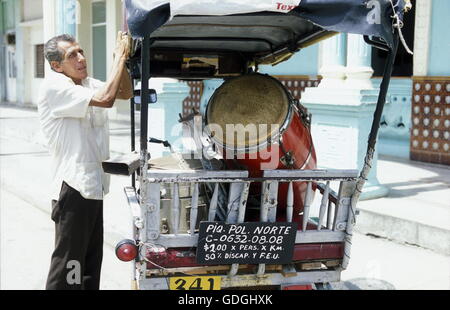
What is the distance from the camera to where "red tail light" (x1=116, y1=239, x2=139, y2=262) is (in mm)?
2742

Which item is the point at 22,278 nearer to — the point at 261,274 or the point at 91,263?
the point at 91,263

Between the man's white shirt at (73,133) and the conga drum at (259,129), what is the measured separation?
0.73 m

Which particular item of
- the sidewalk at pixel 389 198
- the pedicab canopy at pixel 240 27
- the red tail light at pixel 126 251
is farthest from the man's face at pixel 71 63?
the sidewalk at pixel 389 198

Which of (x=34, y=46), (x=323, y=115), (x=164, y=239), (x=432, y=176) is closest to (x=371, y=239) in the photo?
(x=323, y=115)

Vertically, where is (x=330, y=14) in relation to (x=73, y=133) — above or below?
above

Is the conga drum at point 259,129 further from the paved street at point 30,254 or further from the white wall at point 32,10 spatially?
the white wall at point 32,10

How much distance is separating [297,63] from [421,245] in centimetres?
584

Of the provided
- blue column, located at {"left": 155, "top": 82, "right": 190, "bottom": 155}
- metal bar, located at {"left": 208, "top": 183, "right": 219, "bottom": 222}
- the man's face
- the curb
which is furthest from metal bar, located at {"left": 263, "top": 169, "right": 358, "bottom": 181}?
blue column, located at {"left": 155, "top": 82, "right": 190, "bottom": 155}

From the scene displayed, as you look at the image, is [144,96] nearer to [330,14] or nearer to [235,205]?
[235,205]

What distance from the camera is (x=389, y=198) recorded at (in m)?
6.11

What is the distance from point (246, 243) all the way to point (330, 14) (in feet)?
3.94

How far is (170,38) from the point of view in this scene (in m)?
3.78

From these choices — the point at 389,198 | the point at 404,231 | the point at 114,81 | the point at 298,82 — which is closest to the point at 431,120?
the point at 389,198

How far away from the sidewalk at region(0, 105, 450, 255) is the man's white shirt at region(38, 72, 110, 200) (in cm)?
199
